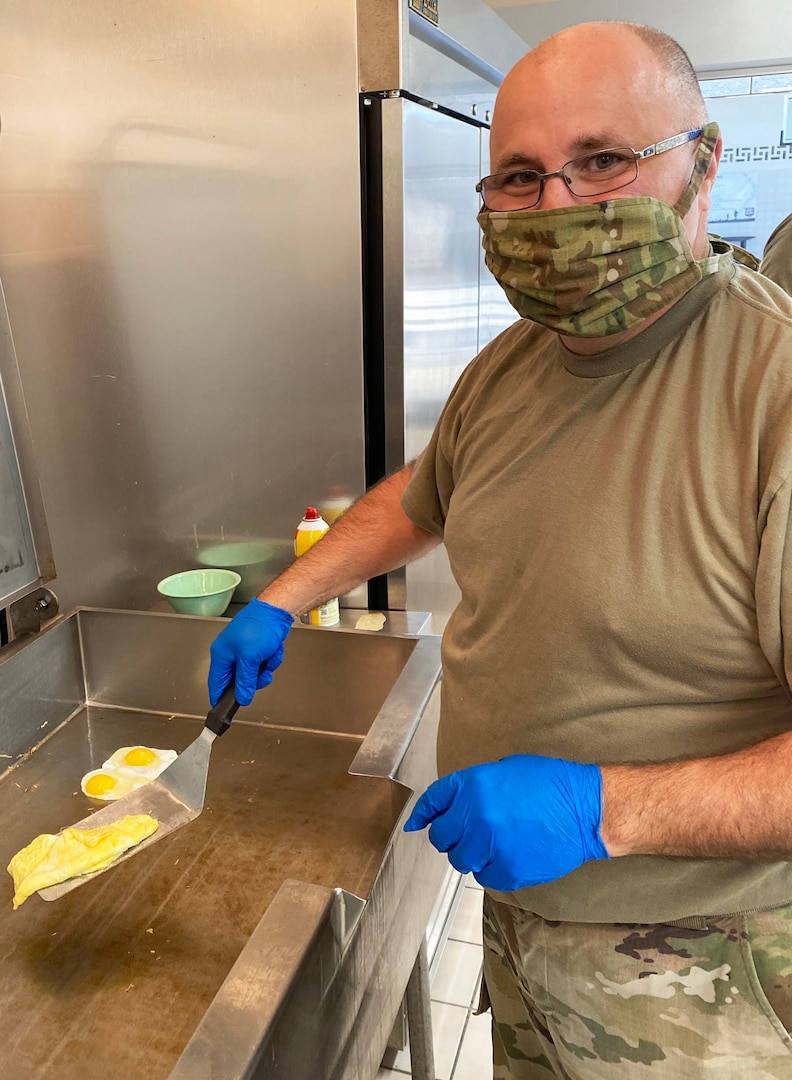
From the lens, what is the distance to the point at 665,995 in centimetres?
91

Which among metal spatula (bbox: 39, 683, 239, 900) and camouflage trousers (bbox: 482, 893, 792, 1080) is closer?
camouflage trousers (bbox: 482, 893, 792, 1080)

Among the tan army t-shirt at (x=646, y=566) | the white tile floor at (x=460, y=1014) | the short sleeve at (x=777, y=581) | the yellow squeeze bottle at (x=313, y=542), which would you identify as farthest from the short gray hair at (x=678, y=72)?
the white tile floor at (x=460, y=1014)

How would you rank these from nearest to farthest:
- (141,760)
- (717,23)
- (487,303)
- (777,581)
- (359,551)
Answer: (777,581) < (359,551) < (141,760) < (487,303) < (717,23)

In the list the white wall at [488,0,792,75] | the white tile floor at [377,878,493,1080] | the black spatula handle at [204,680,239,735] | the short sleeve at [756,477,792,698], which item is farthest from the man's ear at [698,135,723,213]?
the white wall at [488,0,792,75]

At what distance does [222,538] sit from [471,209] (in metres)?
0.95

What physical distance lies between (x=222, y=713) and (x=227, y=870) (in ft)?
0.77

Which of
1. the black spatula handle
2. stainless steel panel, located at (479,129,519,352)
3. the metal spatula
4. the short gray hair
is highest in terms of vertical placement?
the short gray hair

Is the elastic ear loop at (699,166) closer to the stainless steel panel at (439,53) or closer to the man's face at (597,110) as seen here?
the man's face at (597,110)

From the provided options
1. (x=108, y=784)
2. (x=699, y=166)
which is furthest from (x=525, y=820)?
(x=108, y=784)

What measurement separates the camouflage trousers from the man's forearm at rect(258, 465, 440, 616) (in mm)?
539

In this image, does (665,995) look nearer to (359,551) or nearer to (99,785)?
(359,551)

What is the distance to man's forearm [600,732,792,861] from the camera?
75 cm

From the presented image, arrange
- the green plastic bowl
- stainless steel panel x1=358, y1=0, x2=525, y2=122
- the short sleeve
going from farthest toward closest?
the green plastic bowl → stainless steel panel x1=358, y1=0, x2=525, y2=122 → the short sleeve

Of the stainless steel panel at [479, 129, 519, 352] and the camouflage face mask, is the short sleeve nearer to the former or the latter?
the camouflage face mask
